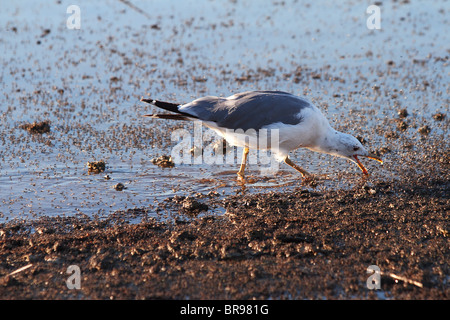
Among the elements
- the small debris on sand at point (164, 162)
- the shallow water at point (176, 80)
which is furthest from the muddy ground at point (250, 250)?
the small debris on sand at point (164, 162)

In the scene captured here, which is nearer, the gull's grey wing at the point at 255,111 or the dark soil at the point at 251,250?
the dark soil at the point at 251,250

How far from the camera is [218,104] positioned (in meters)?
6.82

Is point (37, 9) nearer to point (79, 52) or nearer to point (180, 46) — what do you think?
point (79, 52)

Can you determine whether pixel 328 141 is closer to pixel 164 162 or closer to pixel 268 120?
pixel 268 120

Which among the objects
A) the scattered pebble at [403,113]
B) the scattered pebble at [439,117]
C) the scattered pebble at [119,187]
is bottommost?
the scattered pebble at [119,187]

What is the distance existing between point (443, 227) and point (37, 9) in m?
13.7

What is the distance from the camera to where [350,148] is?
279 inches

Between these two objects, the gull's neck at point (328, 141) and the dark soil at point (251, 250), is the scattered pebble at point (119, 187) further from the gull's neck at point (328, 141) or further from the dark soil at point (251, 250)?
the gull's neck at point (328, 141)

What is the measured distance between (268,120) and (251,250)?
220 cm

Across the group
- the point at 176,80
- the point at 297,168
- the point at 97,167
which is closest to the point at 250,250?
the point at 297,168

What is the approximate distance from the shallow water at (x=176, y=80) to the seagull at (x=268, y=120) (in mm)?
397

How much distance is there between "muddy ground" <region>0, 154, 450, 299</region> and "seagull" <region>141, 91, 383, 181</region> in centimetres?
82

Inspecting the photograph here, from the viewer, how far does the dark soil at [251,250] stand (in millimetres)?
4125
